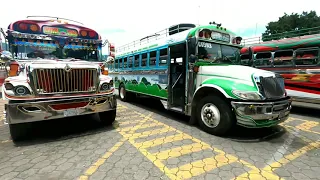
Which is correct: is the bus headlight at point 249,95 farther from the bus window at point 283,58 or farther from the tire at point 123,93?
the tire at point 123,93

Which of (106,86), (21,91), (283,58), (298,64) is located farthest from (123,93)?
(298,64)

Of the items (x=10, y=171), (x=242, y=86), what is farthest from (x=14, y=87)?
(x=242, y=86)

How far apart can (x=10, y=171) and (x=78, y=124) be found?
240cm

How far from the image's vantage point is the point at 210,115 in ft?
14.5

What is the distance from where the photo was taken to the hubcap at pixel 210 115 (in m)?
4.30

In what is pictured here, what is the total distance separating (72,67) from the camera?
163 inches

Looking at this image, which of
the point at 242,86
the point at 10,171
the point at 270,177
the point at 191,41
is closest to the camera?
the point at 270,177

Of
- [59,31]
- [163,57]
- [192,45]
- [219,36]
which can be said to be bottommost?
[163,57]

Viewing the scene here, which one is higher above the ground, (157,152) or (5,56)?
(5,56)

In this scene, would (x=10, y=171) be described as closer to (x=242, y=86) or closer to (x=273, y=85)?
(x=242, y=86)

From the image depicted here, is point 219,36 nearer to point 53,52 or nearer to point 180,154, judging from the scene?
point 180,154

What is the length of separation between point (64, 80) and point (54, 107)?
0.61 metres

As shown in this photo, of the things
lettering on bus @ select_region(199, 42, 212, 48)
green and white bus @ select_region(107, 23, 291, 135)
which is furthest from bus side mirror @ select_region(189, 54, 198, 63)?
lettering on bus @ select_region(199, 42, 212, 48)

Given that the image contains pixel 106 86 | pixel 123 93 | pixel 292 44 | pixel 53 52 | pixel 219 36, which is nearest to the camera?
pixel 106 86
